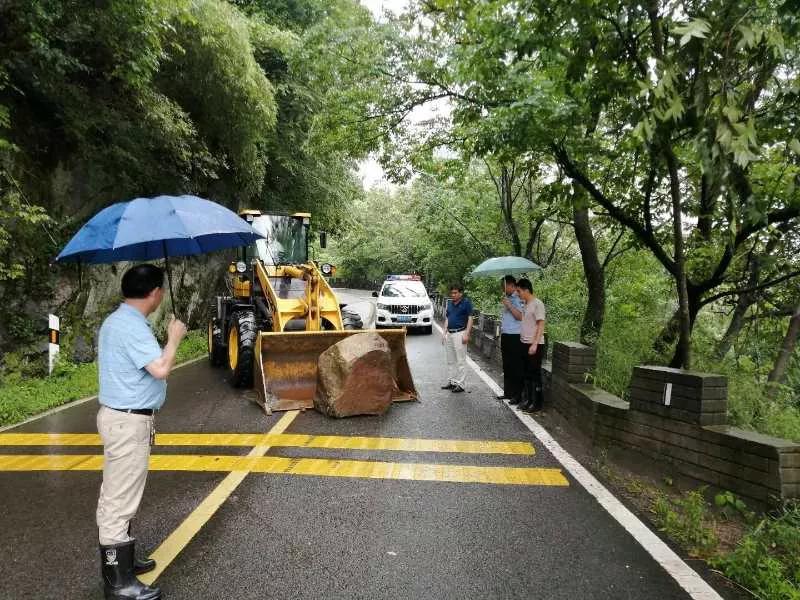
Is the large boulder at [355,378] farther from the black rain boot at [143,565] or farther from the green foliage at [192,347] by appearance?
the green foliage at [192,347]

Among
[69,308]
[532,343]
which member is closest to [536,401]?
[532,343]

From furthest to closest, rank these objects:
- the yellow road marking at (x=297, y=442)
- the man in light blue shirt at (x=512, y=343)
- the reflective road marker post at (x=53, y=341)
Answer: the reflective road marker post at (x=53, y=341) < the man in light blue shirt at (x=512, y=343) < the yellow road marking at (x=297, y=442)

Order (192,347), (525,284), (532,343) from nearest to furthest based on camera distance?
(532,343)
(525,284)
(192,347)

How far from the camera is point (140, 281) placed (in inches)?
120

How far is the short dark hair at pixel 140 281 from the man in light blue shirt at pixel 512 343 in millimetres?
5395

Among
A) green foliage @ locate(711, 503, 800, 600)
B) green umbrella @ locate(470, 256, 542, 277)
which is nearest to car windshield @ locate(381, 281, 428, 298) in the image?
green umbrella @ locate(470, 256, 542, 277)

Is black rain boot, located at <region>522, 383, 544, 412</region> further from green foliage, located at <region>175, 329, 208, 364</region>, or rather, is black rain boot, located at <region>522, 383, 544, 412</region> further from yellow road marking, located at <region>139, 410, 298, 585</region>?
green foliage, located at <region>175, 329, 208, 364</region>

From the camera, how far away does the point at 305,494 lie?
4.36 meters

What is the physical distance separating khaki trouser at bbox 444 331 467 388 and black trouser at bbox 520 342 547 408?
1248 mm

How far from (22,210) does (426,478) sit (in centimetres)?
720

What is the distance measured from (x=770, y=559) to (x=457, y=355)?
222 inches

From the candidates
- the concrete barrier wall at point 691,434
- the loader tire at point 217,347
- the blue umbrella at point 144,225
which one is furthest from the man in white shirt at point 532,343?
Answer: the loader tire at point 217,347

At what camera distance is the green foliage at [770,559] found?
302 centimetres

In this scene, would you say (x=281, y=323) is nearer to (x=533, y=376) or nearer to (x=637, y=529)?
(x=533, y=376)
